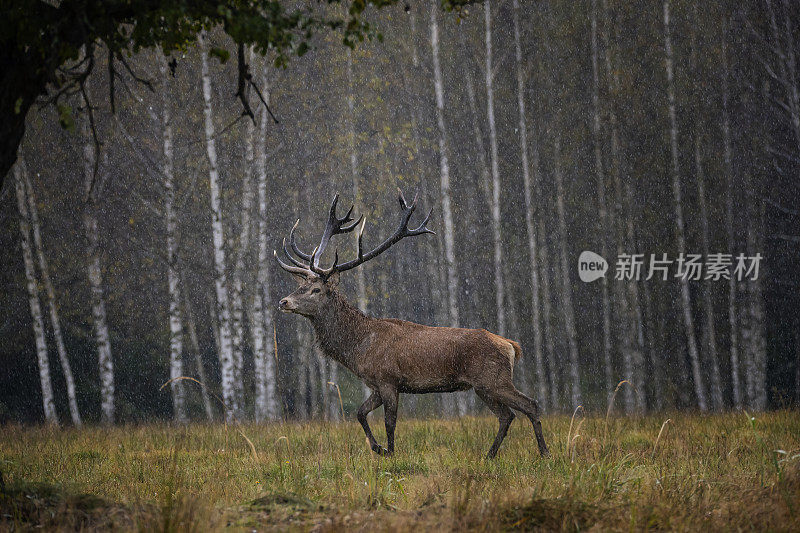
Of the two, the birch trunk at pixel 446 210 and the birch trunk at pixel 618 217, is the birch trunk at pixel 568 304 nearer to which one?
the birch trunk at pixel 618 217

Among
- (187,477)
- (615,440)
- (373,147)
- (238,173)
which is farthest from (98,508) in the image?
(373,147)

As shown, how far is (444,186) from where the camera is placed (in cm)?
1456

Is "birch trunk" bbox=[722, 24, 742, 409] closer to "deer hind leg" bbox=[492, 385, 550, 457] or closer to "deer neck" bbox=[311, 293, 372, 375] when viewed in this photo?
"deer hind leg" bbox=[492, 385, 550, 457]

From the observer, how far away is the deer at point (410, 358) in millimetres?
6949

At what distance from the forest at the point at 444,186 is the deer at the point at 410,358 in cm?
567

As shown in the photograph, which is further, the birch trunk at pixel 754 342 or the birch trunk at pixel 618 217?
the birch trunk at pixel 618 217

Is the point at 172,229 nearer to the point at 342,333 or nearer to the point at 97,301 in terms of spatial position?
the point at 97,301

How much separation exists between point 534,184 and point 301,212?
699 centimetres

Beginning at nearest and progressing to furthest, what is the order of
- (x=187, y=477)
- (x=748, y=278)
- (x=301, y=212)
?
(x=187, y=477) < (x=748, y=278) < (x=301, y=212)

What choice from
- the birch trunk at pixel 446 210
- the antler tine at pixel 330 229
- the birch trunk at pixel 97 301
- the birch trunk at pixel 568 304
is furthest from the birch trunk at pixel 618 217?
the birch trunk at pixel 97 301

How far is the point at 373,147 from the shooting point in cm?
2098

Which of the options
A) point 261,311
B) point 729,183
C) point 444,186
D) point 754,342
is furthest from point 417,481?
point 729,183

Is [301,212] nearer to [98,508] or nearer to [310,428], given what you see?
[310,428]

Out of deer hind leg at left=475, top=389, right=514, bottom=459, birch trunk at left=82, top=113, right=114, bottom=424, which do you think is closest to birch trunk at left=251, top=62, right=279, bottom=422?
birch trunk at left=82, top=113, right=114, bottom=424
